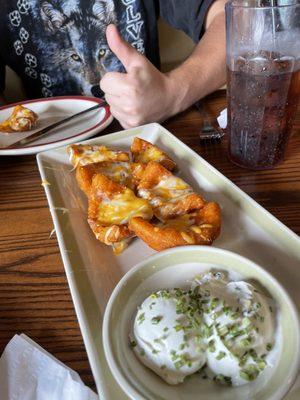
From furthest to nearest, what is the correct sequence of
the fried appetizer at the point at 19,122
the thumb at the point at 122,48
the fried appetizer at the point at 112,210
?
the fried appetizer at the point at 19,122 < the thumb at the point at 122,48 < the fried appetizer at the point at 112,210

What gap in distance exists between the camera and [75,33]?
1420 millimetres

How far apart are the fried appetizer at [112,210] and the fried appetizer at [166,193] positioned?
0.08ft

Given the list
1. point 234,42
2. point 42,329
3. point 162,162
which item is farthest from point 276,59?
point 42,329

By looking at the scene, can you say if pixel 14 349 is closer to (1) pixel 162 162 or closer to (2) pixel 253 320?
(2) pixel 253 320

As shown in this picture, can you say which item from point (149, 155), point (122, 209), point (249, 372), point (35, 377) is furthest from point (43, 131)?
point (249, 372)

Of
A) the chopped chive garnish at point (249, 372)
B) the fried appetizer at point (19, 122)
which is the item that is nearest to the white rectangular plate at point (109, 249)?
the chopped chive garnish at point (249, 372)

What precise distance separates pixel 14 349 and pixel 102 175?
0.34 meters

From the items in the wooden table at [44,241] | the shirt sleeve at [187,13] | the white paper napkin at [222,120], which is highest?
the shirt sleeve at [187,13]

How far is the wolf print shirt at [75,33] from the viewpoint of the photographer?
1.38m

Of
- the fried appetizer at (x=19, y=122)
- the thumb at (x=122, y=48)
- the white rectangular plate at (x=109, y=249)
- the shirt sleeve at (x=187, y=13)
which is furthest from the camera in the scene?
the shirt sleeve at (x=187, y=13)

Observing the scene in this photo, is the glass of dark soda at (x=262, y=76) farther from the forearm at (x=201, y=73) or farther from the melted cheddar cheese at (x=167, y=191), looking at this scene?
the forearm at (x=201, y=73)

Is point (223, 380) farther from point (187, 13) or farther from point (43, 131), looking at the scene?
point (187, 13)

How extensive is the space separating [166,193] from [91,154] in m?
0.22

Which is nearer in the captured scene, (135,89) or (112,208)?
(112,208)
